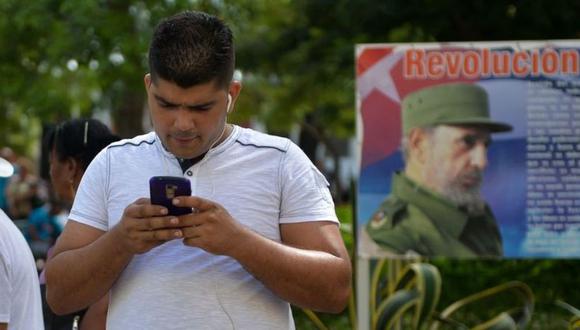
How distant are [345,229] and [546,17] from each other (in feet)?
10.9

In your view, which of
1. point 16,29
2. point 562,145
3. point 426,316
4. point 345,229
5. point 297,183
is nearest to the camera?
point 297,183

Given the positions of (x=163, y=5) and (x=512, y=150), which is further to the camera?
(x=163, y=5)

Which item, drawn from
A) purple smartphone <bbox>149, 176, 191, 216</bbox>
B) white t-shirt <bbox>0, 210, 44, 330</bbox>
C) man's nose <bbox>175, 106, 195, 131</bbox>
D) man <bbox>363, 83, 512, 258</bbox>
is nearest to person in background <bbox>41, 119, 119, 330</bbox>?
white t-shirt <bbox>0, 210, 44, 330</bbox>

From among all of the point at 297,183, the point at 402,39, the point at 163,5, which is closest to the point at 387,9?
the point at 402,39

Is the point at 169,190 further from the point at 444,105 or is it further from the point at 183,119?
the point at 444,105

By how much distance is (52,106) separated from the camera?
14.2 meters

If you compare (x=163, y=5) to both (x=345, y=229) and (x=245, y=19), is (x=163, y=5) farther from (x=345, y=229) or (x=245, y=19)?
(x=345, y=229)

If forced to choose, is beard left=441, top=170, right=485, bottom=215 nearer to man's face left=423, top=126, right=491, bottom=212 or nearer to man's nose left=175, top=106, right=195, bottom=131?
man's face left=423, top=126, right=491, bottom=212

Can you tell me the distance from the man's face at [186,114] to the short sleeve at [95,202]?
8.9 inches

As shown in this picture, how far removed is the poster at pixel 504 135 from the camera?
282 inches

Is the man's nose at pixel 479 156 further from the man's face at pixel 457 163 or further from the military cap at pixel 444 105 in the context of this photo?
the military cap at pixel 444 105

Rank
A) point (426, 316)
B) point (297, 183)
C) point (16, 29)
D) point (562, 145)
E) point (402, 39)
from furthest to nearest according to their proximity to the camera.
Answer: point (16, 29) < point (402, 39) < point (426, 316) < point (562, 145) < point (297, 183)

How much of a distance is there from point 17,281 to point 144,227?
961 mm

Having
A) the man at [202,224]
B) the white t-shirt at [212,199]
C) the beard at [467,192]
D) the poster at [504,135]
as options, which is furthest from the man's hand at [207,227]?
the beard at [467,192]
